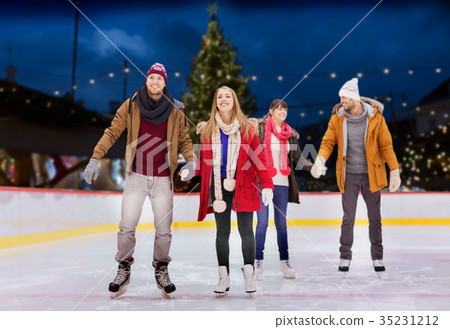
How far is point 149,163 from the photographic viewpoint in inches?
104

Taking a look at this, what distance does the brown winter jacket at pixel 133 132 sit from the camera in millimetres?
2617

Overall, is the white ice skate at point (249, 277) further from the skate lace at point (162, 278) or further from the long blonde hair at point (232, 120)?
the long blonde hair at point (232, 120)

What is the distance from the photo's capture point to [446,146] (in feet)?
59.9

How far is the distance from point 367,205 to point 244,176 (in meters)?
1.18

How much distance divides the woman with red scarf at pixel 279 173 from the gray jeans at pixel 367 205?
356mm

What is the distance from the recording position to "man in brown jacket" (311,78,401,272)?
10.7 feet

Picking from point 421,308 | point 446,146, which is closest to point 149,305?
point 421,308

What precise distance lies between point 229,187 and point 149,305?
71 cm

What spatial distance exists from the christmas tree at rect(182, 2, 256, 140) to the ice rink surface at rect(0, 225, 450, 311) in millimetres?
10373

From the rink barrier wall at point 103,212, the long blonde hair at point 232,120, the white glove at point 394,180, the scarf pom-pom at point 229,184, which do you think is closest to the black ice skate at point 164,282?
the scarf pom-pom at point 229,184

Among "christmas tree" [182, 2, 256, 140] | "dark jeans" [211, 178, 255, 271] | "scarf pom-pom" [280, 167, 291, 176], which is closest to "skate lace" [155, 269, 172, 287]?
"dark jeans" [211, 178, 255, 271]

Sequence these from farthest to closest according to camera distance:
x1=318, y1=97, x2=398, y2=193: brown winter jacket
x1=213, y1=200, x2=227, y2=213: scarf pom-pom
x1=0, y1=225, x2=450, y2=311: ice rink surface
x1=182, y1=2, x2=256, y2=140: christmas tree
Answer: x1=182, y1=2, x2=256, y2=140: christmas tree, x1=318, y1=97, x2=398, y2=193: brown winter jacket, x1=213, y1=200, x2=227, y2=213: scarf pom-pom, x1=0, y1=225, x2=450, y2=311: ice rink surface

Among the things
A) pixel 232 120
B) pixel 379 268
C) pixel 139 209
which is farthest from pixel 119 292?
pixel 379 268

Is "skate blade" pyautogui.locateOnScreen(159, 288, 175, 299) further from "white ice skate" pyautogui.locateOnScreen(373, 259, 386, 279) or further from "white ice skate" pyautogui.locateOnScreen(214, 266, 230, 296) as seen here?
"white ice skate" pyautogui.locateOnScreen(373, 259, 386, 279)
